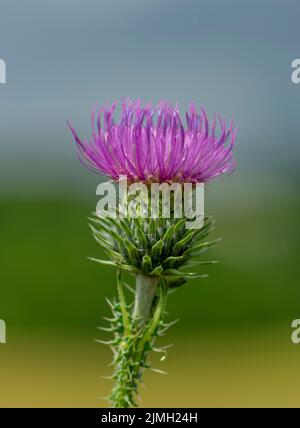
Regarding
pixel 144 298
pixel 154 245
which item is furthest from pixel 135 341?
pixel 154 245

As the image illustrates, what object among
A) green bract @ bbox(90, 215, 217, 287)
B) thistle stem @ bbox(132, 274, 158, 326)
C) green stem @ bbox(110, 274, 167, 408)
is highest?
green bract @ bbox(90, 215, 217, 287)

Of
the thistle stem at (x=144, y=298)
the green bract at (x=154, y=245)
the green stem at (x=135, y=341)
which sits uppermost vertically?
the green bract at (x=154, y=245)

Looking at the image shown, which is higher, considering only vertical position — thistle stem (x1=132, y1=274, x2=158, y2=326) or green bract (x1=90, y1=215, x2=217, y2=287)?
green bract (x1=90, y1=215, x2=217, y2=287)

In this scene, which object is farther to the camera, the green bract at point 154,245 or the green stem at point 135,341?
the green bract at point 154,245

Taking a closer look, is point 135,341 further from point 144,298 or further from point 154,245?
point 154,245

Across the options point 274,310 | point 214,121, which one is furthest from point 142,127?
point 274,310

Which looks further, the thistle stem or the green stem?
the thistle stem

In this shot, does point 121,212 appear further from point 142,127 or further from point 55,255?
point 55,255
